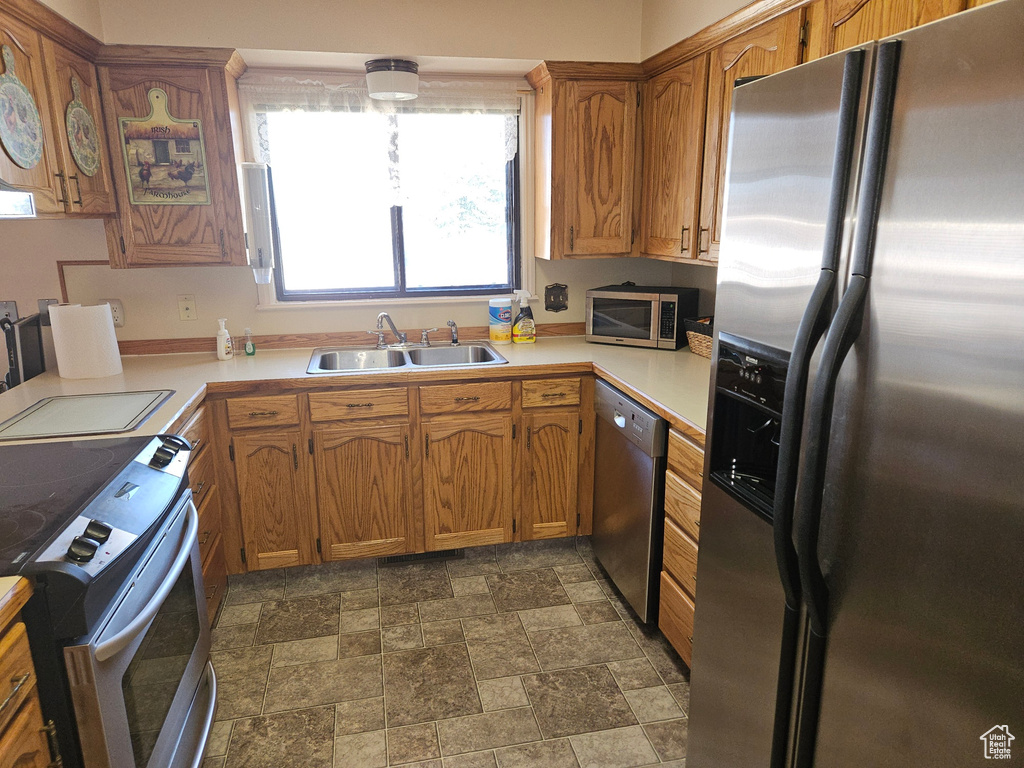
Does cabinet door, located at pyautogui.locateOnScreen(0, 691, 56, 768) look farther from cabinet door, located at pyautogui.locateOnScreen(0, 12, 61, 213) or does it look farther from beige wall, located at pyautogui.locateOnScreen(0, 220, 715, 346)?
beige wall, located at pyautogui.locateOnScreen(0, 220, 715, 346)

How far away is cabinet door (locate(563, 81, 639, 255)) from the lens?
284 cm

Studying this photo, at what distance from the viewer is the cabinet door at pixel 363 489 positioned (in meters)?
2.64

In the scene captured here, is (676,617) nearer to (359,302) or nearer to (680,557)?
(680,557)

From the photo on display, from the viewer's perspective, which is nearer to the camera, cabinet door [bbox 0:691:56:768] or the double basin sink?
cabinet door [bbox 0:691:56:768]

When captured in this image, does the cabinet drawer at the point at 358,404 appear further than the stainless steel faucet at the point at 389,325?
No

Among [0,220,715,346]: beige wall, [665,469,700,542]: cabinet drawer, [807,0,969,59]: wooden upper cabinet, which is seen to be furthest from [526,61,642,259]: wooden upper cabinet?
[665,469,700,542]: cabinet drawer

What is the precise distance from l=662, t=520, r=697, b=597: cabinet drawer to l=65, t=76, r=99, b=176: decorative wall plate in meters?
2.38

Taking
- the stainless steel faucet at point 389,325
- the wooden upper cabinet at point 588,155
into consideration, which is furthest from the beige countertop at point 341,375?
the wooden upper cabinet at point 588,155

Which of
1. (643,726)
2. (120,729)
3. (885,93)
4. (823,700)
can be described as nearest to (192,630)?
(120,729)

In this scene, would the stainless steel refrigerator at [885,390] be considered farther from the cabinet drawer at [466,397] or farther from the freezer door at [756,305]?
the cabinet drawer at [466,397]

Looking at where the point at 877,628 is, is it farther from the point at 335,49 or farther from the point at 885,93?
the point at 335,49

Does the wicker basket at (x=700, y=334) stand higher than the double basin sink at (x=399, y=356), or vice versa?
the wicker basket at (x=700, y=334)

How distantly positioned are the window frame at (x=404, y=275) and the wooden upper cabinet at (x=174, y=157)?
0.38 meters

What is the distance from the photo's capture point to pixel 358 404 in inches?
103
